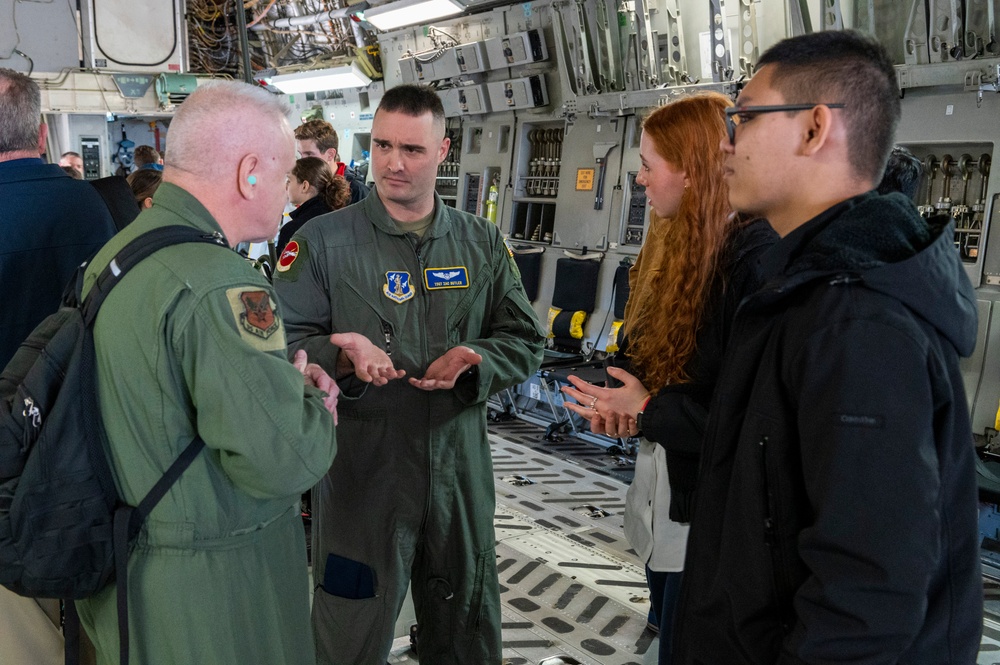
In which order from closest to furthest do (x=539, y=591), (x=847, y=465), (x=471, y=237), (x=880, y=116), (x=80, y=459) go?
(x=847, y=465), (x=880, y=116), (x=80, y=459), (x=471, y=237), (x=539, y=591)

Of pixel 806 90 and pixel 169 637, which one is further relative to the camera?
pixel 169 637

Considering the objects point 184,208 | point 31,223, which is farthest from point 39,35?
point 184,208

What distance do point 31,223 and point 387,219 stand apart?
3.82ft

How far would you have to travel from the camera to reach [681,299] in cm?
231

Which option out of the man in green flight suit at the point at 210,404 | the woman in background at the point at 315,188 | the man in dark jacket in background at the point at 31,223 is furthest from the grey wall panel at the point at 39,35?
the man in green flight suit at the point at 210,404

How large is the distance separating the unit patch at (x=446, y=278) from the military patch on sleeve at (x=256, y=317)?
1.06m

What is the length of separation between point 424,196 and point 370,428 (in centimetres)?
78

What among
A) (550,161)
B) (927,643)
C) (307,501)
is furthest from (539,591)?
(550,161)

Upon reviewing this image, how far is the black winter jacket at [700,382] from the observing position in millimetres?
2150

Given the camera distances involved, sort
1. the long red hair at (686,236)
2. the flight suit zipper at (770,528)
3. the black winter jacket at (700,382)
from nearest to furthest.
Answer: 1. the flight suit zipper at (770,528)
2. the black winter jacket at (700,382)
3. the long red hair at (686,236)

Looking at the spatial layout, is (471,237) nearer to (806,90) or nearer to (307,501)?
(806,90)

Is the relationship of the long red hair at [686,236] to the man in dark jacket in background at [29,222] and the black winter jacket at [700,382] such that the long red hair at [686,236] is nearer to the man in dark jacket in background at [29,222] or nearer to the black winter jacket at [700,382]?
the black winter jacket at [700,382]

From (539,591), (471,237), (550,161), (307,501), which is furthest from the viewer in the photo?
(550,161)

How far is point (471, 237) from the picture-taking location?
9.66 feet
